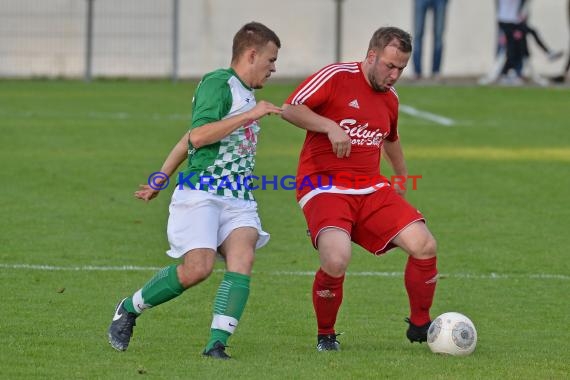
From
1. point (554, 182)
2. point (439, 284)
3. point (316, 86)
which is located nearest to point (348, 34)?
point (554, 182)

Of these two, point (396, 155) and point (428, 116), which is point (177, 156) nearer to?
point (396, 155)

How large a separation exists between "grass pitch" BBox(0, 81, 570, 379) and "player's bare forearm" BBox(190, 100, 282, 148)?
1112 millimetres

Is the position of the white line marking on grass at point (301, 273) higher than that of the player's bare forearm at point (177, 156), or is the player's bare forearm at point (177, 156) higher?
the player's bare forearm at point (177, 156)

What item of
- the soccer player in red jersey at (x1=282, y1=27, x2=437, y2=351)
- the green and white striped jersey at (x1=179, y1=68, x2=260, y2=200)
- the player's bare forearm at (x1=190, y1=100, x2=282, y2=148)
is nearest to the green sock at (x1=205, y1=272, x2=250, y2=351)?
the green and white striped jersey at (x1=179, y1=68, x2=260, y2=200)

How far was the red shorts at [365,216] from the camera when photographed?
816 centimetres

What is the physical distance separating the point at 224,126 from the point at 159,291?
954mm

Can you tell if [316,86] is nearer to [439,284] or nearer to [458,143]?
[439,284]

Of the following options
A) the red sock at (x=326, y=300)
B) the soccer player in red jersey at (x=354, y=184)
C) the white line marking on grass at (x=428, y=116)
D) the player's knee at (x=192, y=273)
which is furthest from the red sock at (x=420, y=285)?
the white line marking on grass at (x=428, y=116)

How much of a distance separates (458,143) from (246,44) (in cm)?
1239

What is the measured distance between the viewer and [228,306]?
7.61 meters

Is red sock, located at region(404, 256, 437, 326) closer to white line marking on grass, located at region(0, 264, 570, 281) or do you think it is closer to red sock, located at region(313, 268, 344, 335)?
red sock, located at region(313, 268, 344, 335)

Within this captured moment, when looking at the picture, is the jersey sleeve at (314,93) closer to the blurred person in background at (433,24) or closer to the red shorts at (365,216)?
the red shorts at (365,216)

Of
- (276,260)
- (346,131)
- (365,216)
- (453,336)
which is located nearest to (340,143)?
(346,131)

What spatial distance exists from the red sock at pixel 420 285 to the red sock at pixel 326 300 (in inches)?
15.6
